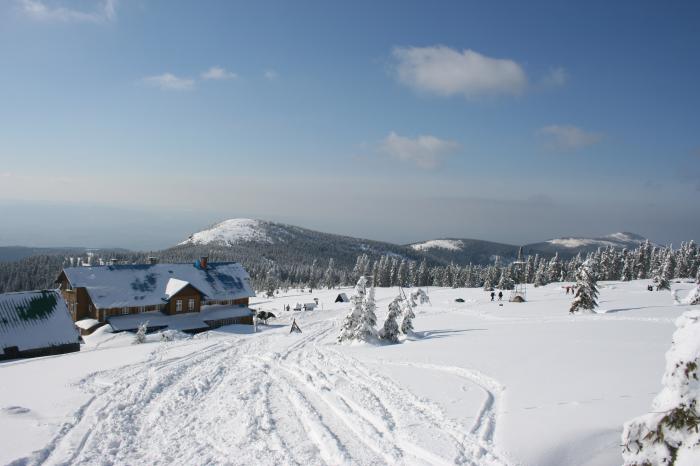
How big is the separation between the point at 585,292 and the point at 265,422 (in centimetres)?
3363

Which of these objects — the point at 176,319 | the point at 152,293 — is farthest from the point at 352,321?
the point at 152,293

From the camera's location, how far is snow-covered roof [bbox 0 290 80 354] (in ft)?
103

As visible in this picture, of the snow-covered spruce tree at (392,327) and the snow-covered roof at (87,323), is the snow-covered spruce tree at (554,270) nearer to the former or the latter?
the snow-covered spruce tree at (392,327)

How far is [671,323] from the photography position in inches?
1045

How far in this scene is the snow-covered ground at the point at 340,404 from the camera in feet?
31.1

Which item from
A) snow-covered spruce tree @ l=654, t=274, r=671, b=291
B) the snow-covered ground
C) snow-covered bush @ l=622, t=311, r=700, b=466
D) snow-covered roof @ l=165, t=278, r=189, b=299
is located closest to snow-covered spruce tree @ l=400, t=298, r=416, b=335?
the snow-covered ground

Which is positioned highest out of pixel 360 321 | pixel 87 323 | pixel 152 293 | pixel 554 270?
pixel 554 270

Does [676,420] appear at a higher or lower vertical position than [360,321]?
higher

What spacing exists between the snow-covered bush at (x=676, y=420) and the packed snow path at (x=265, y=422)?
3.50 metres

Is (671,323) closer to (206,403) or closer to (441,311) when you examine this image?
(441,311)

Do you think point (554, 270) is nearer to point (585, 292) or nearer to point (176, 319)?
point (585, 292)

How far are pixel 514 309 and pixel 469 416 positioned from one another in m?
34.8

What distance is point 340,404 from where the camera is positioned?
511 inches

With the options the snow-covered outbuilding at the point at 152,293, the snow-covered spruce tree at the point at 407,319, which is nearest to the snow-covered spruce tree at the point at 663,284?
the snow-covered spruce tree at the point at 407,319
